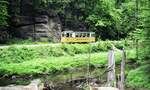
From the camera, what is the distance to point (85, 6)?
57.6 meters

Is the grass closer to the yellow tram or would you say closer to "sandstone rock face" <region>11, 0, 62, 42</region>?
the yellow tram

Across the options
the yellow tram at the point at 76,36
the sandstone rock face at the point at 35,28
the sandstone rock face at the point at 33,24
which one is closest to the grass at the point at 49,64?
the yellow tram at the point at 76,36

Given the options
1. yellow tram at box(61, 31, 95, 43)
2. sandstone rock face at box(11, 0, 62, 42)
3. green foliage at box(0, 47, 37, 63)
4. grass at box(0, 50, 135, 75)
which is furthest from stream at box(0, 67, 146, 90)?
sandstone rock face at box(11, 0, 62, 42)

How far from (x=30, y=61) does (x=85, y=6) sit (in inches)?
810

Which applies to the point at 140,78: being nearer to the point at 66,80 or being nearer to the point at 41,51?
the point at 66,80

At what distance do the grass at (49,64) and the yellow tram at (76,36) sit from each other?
713 cm

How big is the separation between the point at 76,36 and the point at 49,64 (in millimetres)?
15837

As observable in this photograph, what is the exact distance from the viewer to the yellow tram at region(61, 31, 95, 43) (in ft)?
167

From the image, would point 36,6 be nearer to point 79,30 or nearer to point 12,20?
point 12,20

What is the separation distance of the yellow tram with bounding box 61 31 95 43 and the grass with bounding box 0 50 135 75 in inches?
281

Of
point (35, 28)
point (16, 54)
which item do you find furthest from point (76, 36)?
point (16, 54)

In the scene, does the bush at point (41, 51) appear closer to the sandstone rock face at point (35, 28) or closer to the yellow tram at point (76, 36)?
the yellow tram at point (76, 36)

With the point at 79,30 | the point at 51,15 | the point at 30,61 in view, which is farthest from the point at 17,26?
the point at 30,61

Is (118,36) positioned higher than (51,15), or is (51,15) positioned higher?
(51,15)
